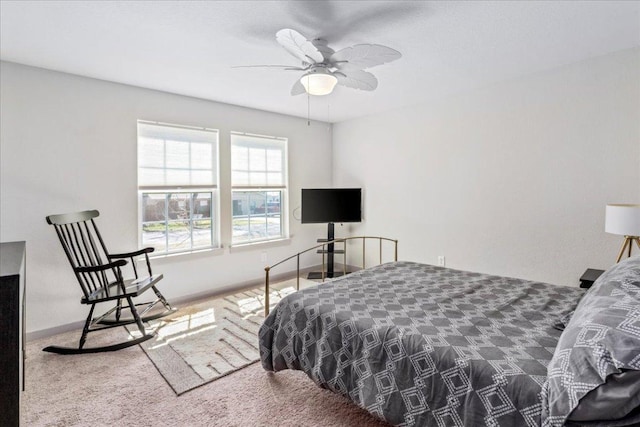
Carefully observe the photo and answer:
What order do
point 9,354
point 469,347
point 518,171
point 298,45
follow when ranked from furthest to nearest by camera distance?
point 518,171, point 298,45, point 469,347, point 9,354

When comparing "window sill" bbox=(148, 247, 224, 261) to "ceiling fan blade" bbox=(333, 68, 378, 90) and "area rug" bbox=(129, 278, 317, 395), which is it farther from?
"ceiling fan blade" bbox=(333, 68, 378, 90)

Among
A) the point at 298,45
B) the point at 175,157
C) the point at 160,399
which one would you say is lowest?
the point at 160,399

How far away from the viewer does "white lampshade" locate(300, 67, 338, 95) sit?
89.0 inches

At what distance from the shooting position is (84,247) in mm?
2963

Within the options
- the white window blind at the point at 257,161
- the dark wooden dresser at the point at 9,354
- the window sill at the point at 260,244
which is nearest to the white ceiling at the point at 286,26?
the white window blind at the point at 257,161

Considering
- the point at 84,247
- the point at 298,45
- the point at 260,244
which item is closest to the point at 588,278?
the point at 298,45

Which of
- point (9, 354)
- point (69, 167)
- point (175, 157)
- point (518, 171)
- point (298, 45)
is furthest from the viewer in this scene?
point (175, 157)

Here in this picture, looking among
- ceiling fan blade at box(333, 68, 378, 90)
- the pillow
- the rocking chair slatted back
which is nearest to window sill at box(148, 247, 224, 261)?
the rocking chair slatted back

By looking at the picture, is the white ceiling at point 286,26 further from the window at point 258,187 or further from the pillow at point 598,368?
the pillow at point 598,368

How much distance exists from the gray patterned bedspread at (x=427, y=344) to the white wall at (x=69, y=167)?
7.02 ft

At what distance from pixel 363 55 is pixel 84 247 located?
2.87 metres

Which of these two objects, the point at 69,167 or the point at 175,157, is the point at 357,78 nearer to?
the point at 175,157

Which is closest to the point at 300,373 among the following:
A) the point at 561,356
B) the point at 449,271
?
the point at 449,271

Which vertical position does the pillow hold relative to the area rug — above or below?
above
